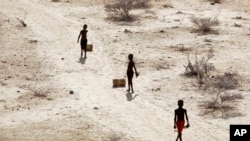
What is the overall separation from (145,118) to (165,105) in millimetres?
1262

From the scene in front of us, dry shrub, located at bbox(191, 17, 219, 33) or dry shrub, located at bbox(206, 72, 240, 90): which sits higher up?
dry shrub, located at bbox(191, 17, 219, 33)

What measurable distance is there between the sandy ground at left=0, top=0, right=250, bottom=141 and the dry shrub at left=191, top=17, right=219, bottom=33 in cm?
35

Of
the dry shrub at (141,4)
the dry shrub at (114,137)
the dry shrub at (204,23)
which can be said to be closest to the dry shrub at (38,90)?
the dry shrub at (114,137)

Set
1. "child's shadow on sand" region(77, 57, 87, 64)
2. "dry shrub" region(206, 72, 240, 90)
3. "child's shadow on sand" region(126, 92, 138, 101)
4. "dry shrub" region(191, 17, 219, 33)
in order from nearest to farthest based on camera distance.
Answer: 1. "child's shadow on sand" region(126, 92, 138, 101)
2. "dry shrub" region(206, 72, 240, 90)
3. "child's shadow on sand" region(77, 57, 87, 64)
4. "dry shrub" region(191, 17, 219, 33)

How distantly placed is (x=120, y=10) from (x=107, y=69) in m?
8.30

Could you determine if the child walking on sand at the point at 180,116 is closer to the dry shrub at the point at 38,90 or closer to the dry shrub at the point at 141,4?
the dry shrub at the point at 38,90

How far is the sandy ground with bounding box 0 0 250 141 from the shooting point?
531 inches

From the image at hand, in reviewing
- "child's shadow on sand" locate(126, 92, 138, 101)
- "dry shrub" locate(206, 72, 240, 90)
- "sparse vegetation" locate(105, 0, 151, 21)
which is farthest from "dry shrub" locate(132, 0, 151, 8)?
"child's shadow on sand" locate(126, 92, 138, 101)

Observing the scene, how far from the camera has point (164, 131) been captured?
43.2 feet

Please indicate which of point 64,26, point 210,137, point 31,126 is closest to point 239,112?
point 210,137

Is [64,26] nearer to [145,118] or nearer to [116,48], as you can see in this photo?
[116,48]

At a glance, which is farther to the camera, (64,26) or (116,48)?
(64,26)

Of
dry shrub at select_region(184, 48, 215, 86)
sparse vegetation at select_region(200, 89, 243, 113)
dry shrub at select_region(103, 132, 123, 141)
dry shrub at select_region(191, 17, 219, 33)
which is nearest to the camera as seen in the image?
dry shrub at select_region(103, 132, 123, 141)

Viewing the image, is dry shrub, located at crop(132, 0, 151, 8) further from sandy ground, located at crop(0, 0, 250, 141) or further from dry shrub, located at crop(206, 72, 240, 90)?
dry shrub, located at crop(206, 72, 240, 90)
